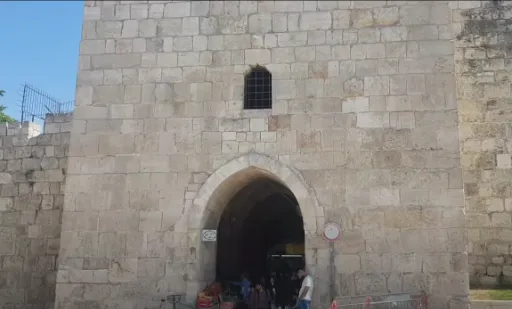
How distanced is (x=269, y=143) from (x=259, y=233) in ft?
18.8

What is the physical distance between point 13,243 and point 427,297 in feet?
26.6

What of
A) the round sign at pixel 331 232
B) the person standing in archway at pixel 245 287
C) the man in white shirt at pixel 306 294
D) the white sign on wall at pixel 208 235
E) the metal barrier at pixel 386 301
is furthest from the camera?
the person standing in archway at pixel 245 287

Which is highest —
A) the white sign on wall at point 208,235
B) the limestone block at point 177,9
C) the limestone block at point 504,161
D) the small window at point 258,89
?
the limestone block at point 177,9

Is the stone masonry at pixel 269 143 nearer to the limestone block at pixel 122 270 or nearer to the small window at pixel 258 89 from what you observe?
the limestone block at pixel 122 270

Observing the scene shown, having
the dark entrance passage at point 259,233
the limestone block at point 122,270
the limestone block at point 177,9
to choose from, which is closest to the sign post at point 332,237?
the dark entrance passage at point 259,233

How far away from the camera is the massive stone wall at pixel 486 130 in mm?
9969

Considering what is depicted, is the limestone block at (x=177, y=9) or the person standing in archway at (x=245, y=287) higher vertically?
the limestone block at (x=177, y=9)

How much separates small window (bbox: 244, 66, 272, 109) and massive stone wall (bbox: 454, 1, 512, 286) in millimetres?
4338

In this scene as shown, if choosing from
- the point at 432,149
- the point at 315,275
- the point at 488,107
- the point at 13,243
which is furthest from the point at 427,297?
the point at 13,243

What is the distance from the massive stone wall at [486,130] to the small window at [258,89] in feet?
14.2

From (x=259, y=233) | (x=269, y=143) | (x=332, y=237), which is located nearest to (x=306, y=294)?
(x=332, y=237)

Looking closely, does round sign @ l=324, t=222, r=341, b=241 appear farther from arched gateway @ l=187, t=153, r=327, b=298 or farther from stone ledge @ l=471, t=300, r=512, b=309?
stone ledge @ l=471, t=300, r=512, b=309

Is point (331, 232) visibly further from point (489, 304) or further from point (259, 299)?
point (489, 304)

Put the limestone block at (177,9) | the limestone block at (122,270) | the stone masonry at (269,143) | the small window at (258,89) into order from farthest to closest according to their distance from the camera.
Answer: the limestone block at (177,9) < the small window at (258,89) < the limestone block at (122,270) < the stone masonry at (269,143)
